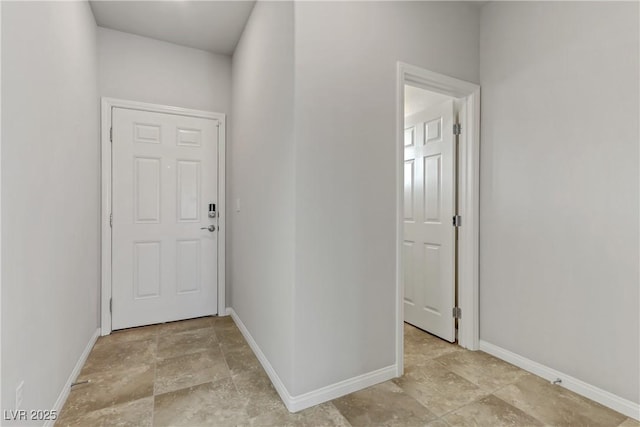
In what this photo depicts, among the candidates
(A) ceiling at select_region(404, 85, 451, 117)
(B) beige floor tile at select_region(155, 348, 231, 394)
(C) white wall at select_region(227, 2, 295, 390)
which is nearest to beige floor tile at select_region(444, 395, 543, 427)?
(C) white wall at select_region(227, 2, 295, 390)

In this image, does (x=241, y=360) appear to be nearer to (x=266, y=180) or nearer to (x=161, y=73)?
(x=266, y=180)

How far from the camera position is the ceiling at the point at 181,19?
7.84 feet

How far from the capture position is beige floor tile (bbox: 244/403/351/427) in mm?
1550

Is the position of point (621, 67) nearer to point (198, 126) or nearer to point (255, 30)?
point (255, 30)

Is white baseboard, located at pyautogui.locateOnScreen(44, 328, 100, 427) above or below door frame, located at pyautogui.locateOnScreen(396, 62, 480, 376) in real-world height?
below

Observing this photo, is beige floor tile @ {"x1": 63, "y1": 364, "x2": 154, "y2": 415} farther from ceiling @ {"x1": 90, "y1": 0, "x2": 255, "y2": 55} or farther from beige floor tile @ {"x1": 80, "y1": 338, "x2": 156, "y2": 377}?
ceiling @ {"x1": 90, "y1": 0, "x2": 255, "y2": 55}

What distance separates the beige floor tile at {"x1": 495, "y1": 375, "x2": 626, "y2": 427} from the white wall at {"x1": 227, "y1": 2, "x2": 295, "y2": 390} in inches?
50.6

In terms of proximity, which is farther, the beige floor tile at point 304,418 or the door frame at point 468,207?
the door frame at point 468,207

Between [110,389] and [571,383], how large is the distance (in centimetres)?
273

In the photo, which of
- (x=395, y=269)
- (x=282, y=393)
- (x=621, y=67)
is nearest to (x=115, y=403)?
(x=282, y=393)

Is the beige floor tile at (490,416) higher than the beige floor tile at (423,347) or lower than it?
lower

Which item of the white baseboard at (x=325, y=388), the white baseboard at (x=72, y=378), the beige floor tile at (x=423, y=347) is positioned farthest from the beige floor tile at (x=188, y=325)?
the beige floor tile at (x=423, y=347)

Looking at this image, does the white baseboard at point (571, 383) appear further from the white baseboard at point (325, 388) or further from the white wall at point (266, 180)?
the white wall at point (266, 180)

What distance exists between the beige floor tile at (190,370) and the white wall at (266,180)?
0.30 meters
